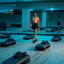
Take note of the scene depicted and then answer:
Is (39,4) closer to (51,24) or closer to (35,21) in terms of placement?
(35,21)

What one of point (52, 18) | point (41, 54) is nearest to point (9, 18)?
point (52, 18)

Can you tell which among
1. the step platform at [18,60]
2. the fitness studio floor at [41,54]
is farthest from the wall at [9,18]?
the step platform at [18,60]

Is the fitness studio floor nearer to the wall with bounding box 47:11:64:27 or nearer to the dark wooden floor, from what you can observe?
the dark wooden floor

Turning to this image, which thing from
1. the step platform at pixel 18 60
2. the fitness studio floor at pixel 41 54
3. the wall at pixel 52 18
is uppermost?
the wall at pixel 52 18

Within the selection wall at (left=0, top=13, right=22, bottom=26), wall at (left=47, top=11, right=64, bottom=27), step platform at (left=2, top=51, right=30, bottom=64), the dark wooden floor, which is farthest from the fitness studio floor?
wall at (left=0, top=13, right=22, bottom=26)

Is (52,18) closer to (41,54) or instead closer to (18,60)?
(41,54)

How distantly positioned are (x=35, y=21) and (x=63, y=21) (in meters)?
21.7

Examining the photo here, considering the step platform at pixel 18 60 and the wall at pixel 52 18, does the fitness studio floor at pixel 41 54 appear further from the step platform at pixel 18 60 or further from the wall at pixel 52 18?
the wall at pixel 52 18

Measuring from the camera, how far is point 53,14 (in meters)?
31.3

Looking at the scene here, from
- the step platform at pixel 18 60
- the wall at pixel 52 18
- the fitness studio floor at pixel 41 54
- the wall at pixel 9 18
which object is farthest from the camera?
the wall at pixel 9 18

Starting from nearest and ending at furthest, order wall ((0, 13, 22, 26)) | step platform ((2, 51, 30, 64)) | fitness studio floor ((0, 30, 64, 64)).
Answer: step platform ((2, 51, 30, 64)), fitness studio floor ((0, 30, 64, 64)), wall ((0, 13, 22, 26))

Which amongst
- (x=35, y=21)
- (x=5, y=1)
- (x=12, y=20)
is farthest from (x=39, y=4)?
(x=12, y=20)

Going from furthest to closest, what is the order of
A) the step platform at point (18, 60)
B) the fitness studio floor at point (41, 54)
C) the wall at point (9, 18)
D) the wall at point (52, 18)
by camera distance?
1. the wall at point (9, 18)
2. the wall at point (52, 18)
3. the fitness studio floor at point (41, 54)
4. the step platform at point (18, 60)

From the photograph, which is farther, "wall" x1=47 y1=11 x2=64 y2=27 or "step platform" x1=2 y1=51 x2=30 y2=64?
"wall" x1=47 y1=11 x2=64 y2=27
